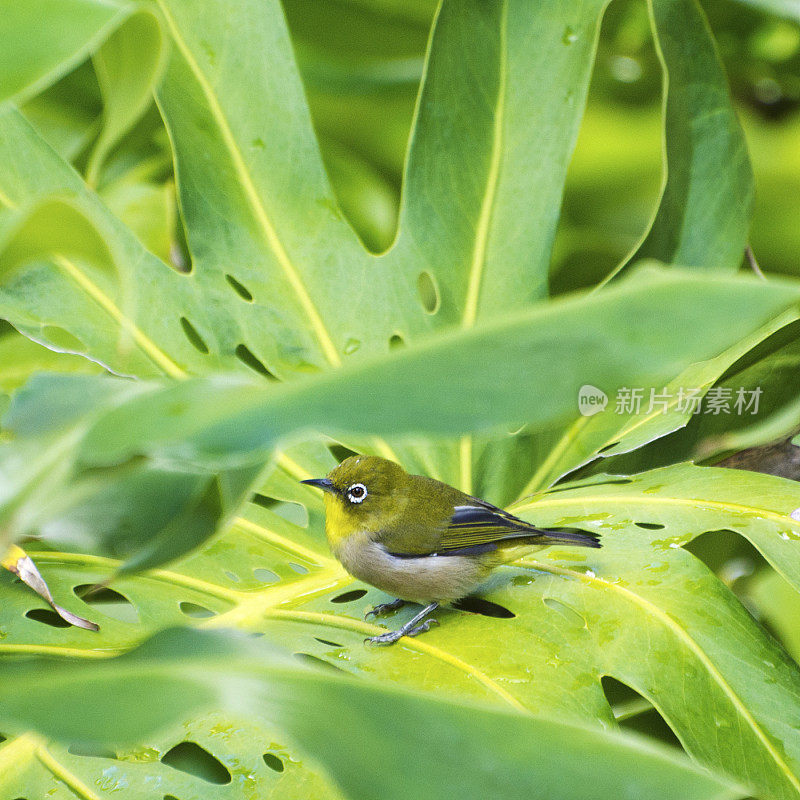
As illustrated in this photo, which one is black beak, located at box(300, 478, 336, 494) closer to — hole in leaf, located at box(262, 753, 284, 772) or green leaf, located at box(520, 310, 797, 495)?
green leaf, located at box(520, 310, 797, 495)

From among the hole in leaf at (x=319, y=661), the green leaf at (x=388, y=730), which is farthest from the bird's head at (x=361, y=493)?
the green leaf at (x=388, y=730)

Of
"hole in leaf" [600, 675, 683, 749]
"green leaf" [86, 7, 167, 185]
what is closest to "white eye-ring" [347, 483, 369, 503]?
"hole in leaf" [600, 675, 683, 749]

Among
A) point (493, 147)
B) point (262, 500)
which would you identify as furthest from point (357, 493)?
point (493, 147)

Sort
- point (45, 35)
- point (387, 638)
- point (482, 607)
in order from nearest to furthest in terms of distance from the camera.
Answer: point (45, 35), point (387, 638), point (482, 607)

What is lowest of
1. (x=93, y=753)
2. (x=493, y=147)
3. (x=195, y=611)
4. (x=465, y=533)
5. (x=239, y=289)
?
(x=93, y=753)

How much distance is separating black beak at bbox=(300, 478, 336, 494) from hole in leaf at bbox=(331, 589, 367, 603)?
0.12 m

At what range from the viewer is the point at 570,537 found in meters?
0.79

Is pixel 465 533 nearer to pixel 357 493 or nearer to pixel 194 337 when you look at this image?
pixel 357 493

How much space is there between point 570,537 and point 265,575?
0.31 metres

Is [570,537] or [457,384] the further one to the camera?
[570,537]

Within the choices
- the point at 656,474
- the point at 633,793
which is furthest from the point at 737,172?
the point at 633,793

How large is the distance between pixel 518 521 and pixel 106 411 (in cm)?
65

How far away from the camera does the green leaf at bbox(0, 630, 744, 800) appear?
0.82 feet

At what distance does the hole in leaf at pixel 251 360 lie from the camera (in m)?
0.96
